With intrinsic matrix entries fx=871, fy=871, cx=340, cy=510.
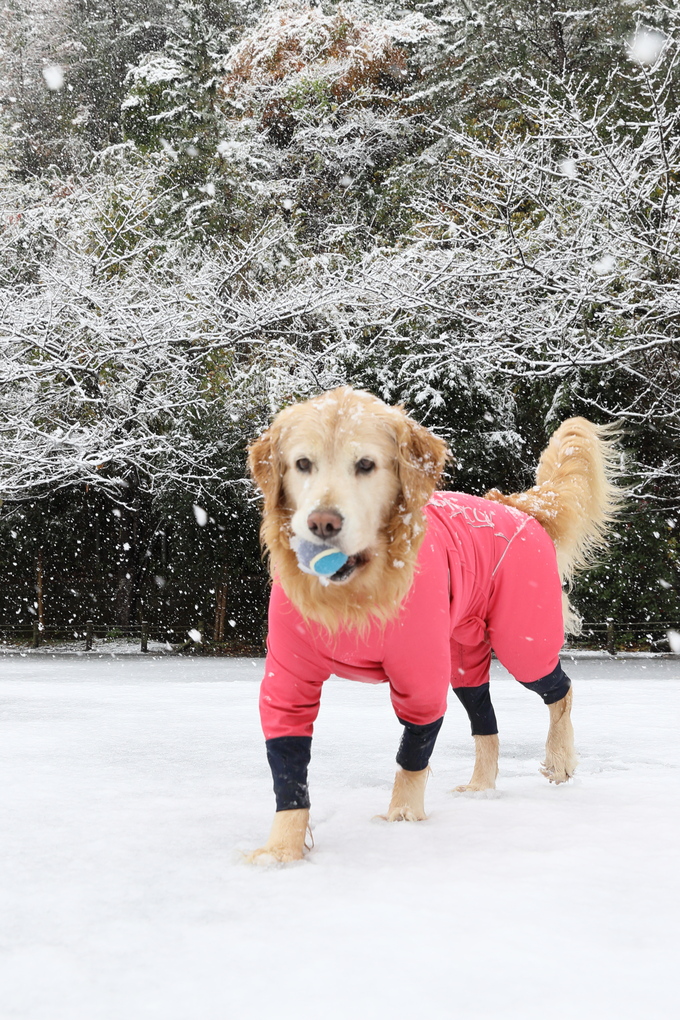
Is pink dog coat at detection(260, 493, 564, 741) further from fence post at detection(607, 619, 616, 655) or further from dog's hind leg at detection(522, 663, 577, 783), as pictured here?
fence post at detection(607, 619, 616, 655)

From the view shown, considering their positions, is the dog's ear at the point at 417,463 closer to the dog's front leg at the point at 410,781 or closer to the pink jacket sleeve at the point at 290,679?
the pink jacket sleeve at the point at 290,679

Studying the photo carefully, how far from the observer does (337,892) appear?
7.95 feet

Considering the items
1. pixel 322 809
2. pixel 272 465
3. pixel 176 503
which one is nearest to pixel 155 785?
pixel 322 809

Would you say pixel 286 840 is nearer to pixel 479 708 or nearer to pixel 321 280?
pixel 479 708

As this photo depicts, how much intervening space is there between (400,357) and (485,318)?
5.95 feet

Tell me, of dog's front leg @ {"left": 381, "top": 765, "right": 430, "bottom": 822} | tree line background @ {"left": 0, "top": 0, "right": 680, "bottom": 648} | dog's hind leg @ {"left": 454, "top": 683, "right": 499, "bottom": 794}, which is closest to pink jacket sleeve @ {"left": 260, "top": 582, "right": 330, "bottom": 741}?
dog's front leg @ {"left": 381, "top": 765, "right": 430, "bottom": 822}

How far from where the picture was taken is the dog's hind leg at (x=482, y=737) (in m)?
3.86

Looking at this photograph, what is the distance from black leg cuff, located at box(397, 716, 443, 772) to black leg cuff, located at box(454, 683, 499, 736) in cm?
76

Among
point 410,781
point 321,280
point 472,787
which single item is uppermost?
point 321,280

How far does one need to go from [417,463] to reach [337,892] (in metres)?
1.37

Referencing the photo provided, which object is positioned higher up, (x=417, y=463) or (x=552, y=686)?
(x=417, y=463)

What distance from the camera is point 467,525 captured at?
3.64 meters

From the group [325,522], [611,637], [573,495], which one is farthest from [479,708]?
[611,637]

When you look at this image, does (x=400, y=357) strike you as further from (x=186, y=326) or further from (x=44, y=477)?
(x=44, y=477)
